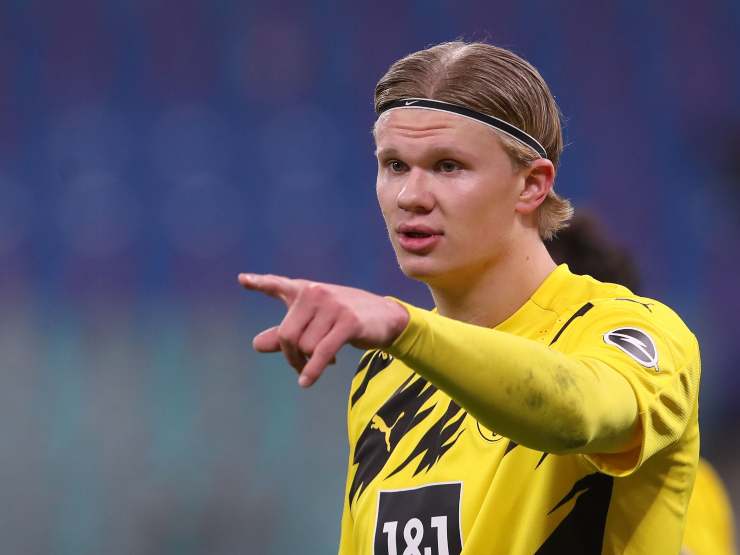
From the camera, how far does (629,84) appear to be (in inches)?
246

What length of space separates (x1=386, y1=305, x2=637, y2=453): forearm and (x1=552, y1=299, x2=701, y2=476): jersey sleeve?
0.40ft

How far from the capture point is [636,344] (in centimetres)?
187

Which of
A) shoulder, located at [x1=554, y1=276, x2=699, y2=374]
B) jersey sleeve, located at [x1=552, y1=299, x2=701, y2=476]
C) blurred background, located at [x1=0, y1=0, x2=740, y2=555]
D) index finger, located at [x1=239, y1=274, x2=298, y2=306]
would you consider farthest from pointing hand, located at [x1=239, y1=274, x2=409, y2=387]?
blurred background, located at [x1=0, y1=0, x2=740, y2=555]

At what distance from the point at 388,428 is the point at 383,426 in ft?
0.08

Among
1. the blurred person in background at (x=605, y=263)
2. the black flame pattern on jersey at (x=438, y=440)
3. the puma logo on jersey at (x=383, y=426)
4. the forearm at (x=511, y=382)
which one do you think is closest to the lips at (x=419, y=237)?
the black flame pattern on jersey at (x=438, y=440)

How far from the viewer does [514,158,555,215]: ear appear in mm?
2270

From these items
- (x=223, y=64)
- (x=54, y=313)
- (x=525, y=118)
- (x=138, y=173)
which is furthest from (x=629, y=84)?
(x=525, y=118)

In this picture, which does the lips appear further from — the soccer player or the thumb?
the thumb

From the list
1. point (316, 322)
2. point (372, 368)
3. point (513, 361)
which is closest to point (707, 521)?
point (372, 368)

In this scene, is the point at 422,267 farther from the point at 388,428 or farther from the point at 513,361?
the point at 513,361

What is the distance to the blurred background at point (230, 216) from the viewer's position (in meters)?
5.67

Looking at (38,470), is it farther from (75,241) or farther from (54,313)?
(75,241)

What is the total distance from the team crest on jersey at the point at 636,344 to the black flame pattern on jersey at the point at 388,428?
22.1 inches

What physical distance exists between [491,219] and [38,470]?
4.05 metres
